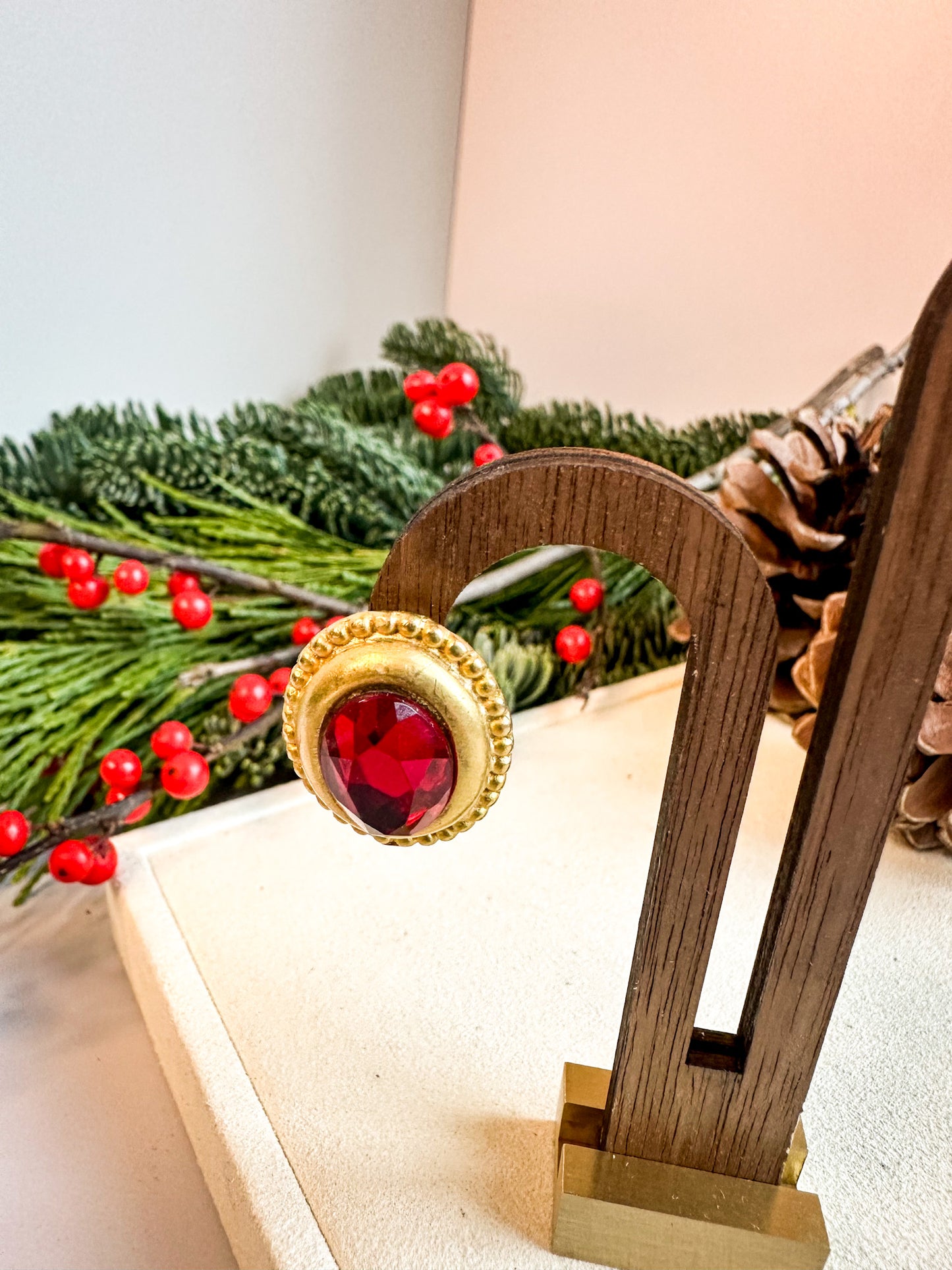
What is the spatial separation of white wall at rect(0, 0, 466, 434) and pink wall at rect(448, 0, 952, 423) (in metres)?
0.05

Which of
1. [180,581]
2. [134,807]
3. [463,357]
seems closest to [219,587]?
[180,581]

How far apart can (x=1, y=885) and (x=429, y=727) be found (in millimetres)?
283

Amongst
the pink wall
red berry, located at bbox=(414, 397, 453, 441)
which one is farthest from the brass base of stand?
the pink wall

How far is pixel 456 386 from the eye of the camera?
1.44 ft

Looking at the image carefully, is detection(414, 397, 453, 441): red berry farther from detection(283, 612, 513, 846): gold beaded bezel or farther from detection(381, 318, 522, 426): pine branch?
detection(283, 612, 513, 846): gold beaded bezel

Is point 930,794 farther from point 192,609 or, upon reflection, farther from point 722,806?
point 192,609

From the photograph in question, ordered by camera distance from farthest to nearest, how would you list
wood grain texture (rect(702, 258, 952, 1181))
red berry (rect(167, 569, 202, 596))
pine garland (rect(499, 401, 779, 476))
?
pine garland (rect(499, 401, 779, 476)) < red berry (rect(167, 569, 202, 596)) < wood grain texture (rect(702, 258, 952, 1181))

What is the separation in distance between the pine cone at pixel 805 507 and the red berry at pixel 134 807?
288mm

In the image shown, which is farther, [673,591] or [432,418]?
[432,418]

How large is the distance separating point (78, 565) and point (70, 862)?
0.14 metres

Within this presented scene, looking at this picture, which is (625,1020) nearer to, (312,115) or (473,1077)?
(473,1077)

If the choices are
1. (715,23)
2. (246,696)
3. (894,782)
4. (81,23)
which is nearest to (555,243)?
(715,23)

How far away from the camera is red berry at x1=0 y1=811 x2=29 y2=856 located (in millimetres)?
328

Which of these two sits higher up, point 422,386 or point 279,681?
point 422,386
